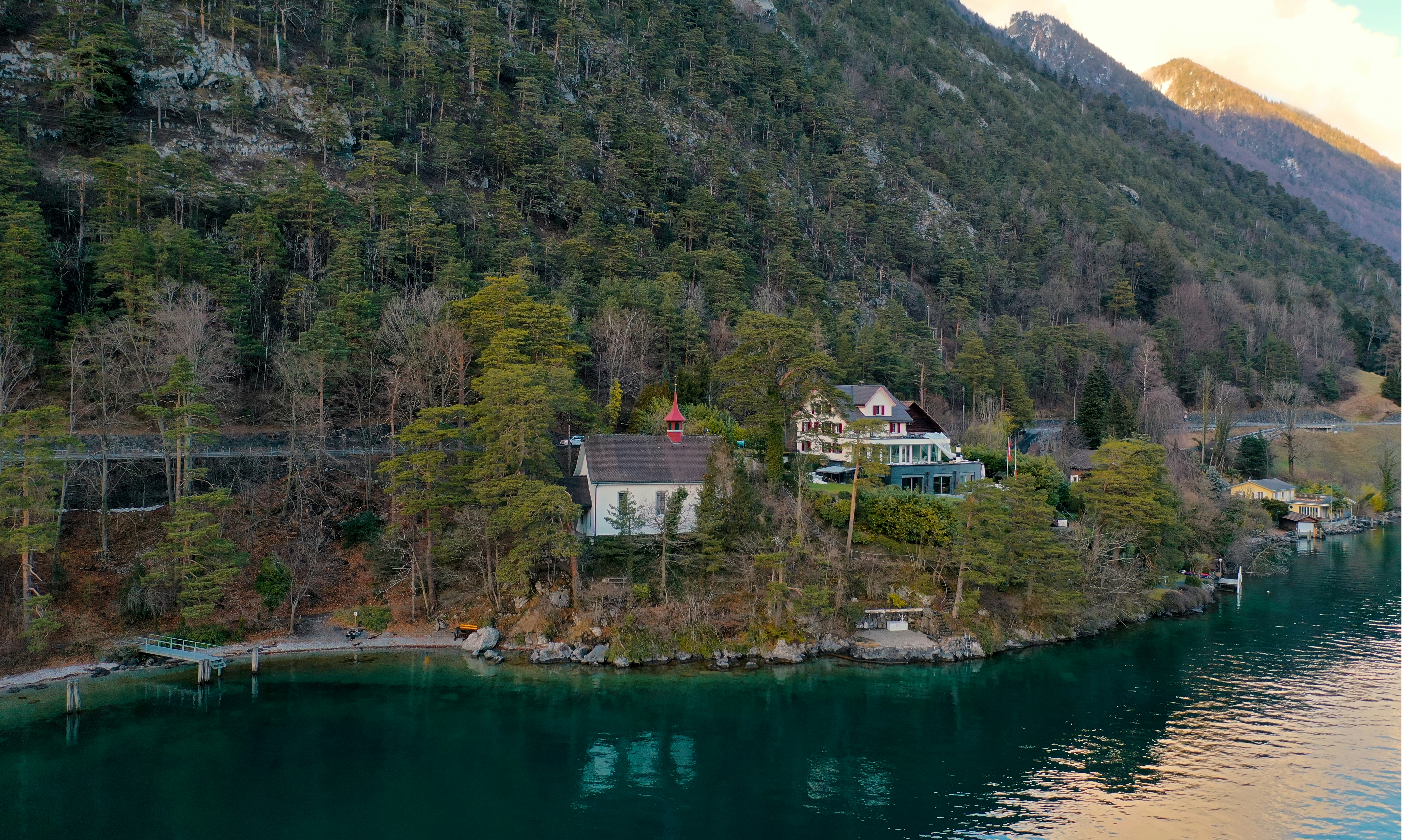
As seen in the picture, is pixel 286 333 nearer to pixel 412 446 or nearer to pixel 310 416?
pixel 310 416

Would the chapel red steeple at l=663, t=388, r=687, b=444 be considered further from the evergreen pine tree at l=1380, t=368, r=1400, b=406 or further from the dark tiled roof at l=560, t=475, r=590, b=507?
the evergreen pine tree at l=1380, t=368, r=1400, b=406

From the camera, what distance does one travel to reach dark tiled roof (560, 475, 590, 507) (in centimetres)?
3447

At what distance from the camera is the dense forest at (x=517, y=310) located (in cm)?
3244

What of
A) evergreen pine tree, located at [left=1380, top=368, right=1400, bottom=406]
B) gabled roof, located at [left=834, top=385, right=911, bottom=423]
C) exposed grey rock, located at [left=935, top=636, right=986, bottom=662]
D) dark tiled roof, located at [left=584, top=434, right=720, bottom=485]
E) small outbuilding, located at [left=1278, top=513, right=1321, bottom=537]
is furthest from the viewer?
evergreen pine tree, located at [left=1380, top=368, right=1400, bottom=406]

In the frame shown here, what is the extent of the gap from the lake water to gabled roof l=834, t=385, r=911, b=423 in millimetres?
14820

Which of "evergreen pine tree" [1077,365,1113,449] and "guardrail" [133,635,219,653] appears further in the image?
"evergreen pine tree" [1077,365,1113,449]

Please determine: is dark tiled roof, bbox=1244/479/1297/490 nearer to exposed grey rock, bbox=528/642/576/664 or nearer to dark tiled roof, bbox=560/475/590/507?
dark tiled roof, bbox=560/475/590/507

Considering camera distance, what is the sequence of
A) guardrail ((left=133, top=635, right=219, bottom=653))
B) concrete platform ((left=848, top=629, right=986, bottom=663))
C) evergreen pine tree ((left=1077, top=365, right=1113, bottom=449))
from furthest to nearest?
evergreen pine tree ((left=1077, top=365, right=1113, bottom=449)) → concrete platform ((left=848, top=629, right=986, bottom=663)) → guardrail ((left=133, top=635, right=219, bottom=653))

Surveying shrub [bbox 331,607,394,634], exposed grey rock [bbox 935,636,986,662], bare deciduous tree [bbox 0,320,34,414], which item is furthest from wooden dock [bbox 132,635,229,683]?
exposed grey rock [bbox 935,636,986,662]

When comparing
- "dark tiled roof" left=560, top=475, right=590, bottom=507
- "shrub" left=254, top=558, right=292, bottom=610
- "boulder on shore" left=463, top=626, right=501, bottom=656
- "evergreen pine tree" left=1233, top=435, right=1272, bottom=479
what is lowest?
"boulder on shore" left=463, top=626, right=501, bottom=656

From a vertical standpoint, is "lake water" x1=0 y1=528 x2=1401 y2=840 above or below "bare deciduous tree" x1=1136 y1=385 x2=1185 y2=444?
below

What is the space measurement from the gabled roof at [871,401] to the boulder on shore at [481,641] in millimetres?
21102

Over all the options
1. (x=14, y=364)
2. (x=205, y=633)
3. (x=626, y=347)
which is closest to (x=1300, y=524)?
(x=626, y=347)

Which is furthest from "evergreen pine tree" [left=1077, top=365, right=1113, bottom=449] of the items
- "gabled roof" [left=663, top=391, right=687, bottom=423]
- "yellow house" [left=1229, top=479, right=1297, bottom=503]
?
"gabled roof" [left=663, top=391, right=687, bottom=423]
